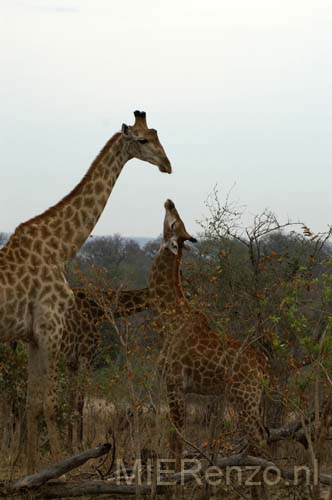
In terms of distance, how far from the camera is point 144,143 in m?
8.57

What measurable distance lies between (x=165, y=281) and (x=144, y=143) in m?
1.31

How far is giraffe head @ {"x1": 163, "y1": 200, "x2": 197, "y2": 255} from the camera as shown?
28.0 ft

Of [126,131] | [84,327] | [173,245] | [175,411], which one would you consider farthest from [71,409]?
[126,131]

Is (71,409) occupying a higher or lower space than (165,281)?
lower

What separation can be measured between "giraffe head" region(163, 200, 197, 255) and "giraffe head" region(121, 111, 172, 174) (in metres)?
0.35

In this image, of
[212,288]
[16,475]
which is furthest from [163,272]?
[16,475]

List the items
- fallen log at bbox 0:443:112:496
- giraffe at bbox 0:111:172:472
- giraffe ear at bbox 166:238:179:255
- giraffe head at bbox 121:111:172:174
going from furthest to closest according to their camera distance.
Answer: giraffe ear at bbox 166:238:179:255 → giraffe head at bbox 121:111:172:174 → giraffe at bbox 0:111:172:472 → fallen log at bbox 0:443:112:496

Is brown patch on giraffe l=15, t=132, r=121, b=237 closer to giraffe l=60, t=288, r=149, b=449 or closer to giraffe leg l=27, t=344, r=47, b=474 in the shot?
giraffe leg l=27, t=344, r=47, b=474

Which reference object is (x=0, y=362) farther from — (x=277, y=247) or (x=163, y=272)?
(x=277, y=247)

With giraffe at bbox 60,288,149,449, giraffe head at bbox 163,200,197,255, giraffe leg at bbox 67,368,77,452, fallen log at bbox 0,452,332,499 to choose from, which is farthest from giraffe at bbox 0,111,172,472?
giraffe at bbox 60,288,149,449

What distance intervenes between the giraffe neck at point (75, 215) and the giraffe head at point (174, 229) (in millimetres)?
603

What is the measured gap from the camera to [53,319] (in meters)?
7.63

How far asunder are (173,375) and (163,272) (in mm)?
1239

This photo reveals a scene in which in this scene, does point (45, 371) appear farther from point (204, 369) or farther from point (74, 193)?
point (74, 193)
